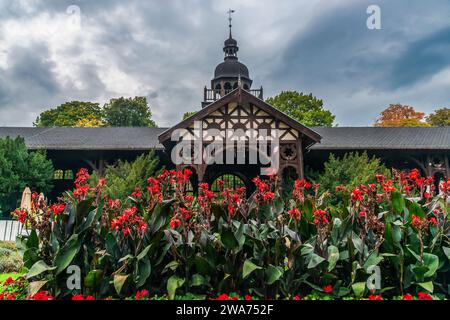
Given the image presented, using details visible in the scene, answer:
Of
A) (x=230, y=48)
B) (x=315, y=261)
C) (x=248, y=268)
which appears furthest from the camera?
(x=230, y=48)

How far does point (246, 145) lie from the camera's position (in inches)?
514

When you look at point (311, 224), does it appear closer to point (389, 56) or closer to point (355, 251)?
point (355, 251)

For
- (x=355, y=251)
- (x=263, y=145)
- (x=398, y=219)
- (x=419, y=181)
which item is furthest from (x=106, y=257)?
(x=263, y=145)

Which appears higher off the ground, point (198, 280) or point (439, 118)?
point (439, 118)

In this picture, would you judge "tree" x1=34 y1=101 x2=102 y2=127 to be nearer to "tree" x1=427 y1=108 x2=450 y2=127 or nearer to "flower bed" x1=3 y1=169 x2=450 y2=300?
"tree" x1=427 y1=108 x2=450 y2=127

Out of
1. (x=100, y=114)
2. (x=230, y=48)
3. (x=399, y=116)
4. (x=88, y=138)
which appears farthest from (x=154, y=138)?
(x=399, y=116)

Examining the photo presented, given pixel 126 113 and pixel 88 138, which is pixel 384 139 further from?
pixel 126 113

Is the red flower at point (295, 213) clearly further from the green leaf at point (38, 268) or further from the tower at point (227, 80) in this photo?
the tower at point (227, 80)

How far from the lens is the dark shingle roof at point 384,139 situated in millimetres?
14688

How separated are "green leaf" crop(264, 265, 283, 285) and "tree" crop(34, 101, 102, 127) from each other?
37.3 metres

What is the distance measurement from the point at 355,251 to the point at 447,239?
1.09 metres

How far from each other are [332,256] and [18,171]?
1341 centimetres

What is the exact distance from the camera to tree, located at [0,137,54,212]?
42.1 ft

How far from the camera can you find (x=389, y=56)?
427 inches
